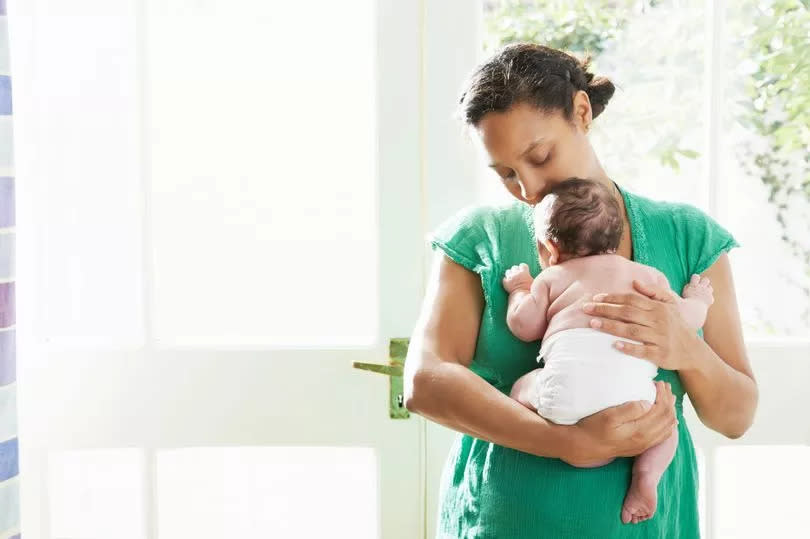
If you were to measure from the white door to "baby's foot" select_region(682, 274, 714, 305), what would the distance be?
536 millimetres

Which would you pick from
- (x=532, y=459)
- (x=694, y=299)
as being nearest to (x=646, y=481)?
(x=532, y=459)

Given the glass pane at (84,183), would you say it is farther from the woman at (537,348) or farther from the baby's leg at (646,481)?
the baby's leg at (646,481)

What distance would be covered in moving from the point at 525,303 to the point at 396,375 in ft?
1.60

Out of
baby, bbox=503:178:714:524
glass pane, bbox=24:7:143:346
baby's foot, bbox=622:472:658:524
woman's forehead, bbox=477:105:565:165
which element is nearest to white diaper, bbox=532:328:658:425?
baby, bbox=503:178:714:524

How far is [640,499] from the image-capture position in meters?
1.07

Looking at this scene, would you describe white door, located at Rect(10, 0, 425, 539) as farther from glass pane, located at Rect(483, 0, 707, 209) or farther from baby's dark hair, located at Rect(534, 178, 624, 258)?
baby's dark hair, located at Rect(534, 178, 624, 258)

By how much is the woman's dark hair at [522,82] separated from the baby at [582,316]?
0.40 ft

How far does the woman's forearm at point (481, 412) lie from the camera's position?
3.42 feet

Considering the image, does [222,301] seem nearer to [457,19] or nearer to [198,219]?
[198,219]

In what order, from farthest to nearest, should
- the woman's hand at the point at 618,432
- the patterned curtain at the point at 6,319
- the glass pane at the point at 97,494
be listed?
the glass pane at the point at 97,494 < the patterned curtain at the point at 6,319 < the woman's hand at the point at 618,432

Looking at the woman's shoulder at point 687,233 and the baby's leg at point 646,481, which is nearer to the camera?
the baby's leg at point 646,481

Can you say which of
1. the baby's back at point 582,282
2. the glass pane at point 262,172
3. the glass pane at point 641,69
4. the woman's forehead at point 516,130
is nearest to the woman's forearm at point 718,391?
the baby's back at point 582,282

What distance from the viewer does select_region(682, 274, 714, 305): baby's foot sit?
3.74 ft

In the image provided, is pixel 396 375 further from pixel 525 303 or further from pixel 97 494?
pixel 97 494
